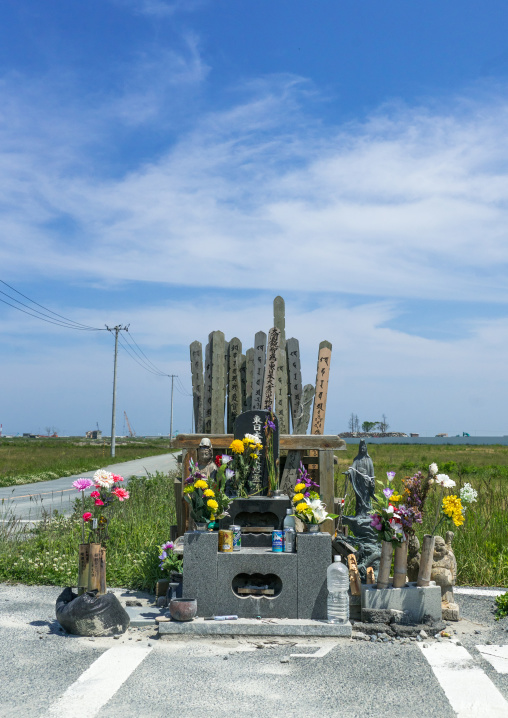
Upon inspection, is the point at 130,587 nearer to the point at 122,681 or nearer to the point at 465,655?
the point at 122,681

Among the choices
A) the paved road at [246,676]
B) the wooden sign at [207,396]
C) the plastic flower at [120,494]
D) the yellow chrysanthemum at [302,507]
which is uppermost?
the wooden sign at [207,396]

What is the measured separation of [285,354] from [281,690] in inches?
248

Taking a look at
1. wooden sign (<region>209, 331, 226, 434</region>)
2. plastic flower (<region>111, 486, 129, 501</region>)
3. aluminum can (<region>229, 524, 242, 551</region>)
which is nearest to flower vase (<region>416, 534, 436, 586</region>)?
aluminum can (<region>229, 524, 242, 551</region>)

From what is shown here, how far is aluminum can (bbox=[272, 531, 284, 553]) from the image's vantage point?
22.9 feet

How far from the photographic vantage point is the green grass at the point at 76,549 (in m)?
8.52

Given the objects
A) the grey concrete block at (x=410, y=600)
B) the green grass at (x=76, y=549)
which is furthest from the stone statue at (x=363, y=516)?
Result: the green grass at (x=76, y=549)

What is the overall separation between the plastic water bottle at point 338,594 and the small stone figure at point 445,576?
1.20 meters

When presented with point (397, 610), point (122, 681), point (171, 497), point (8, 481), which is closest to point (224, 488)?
point (397, 610)

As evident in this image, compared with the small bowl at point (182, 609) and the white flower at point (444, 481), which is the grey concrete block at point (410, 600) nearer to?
Answer: the white flower at point (444, 481)

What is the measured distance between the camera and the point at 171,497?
13.9 metres

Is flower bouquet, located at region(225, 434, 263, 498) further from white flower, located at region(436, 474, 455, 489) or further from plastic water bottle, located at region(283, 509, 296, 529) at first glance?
white flower, located at region(436, 474, 455, 489)

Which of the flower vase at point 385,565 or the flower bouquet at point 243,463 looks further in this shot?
the flower bouquet at point 243,463

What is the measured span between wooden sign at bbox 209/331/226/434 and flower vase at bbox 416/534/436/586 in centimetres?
452

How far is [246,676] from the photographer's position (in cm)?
532
